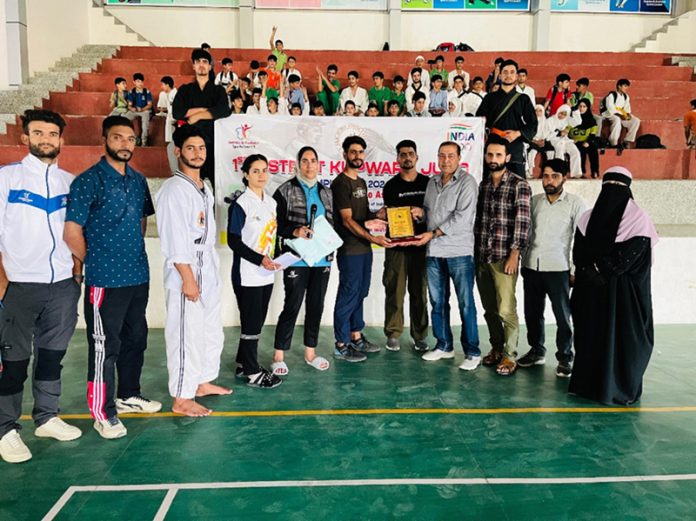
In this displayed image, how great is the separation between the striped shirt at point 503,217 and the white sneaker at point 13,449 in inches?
134

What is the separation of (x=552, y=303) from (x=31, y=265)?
373 cm

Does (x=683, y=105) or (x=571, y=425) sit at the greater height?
(x=683, y=105)

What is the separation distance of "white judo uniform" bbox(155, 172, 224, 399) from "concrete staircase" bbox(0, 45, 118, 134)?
21.6ft

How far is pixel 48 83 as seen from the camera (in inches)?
395

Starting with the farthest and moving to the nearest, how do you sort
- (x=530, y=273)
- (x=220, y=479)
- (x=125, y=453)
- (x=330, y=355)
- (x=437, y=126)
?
(x=437, y=126) < (x=330, y=355) < (x=530, y=273) < (x=125, y=453) < (x=220, y=479)

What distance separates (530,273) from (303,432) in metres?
2.30

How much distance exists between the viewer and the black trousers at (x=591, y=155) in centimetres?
824

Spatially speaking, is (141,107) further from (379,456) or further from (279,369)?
(379,456)

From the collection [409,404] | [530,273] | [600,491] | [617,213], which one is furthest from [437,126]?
[600,491]

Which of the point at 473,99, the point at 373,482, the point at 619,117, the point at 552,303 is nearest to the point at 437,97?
the point at 473,99

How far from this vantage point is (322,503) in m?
2.80

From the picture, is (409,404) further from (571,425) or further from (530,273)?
(530,273)

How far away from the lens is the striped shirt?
4461mm

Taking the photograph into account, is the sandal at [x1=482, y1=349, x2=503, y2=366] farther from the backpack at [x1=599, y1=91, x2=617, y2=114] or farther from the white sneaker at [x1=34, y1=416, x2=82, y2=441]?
the backpack at [x1=599, y1=91, x2=617, y2=114]
